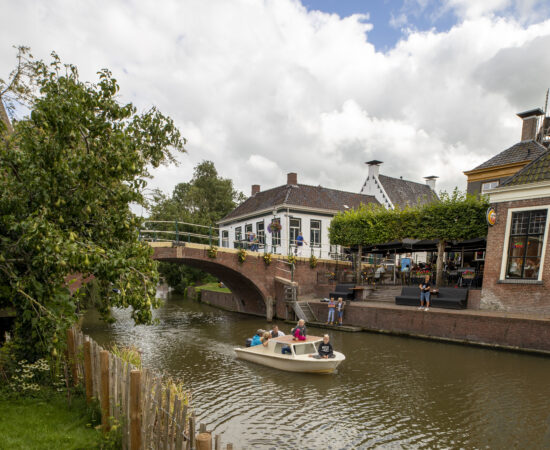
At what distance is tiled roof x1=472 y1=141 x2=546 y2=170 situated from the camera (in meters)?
25.2

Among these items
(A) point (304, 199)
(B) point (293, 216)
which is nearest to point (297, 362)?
(B) point (293, 216)

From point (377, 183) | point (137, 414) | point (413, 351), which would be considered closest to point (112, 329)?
point (413, 351)

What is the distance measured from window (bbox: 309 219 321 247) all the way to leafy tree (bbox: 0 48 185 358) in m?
26.1

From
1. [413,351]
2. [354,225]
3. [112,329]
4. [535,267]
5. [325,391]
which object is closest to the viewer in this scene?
[325,391]

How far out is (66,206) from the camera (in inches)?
282

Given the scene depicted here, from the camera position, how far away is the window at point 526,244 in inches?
663

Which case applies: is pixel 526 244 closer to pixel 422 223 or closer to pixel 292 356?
pixel 422 223

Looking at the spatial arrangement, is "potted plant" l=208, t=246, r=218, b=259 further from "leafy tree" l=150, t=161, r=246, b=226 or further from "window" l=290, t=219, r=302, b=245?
"leafy tree" l=150, t=161, r=246, b=226

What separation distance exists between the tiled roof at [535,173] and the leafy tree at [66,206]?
1673 cm

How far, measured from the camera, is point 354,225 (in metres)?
25.8

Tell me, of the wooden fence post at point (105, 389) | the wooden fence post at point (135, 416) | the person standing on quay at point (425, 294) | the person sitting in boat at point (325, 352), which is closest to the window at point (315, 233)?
the person standing on quay at point (425, 294)

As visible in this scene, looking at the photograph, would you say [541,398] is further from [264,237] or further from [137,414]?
[264,237]

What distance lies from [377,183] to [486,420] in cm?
3316

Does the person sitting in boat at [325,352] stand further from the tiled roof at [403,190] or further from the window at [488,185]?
the tiled roof at [403,190]
